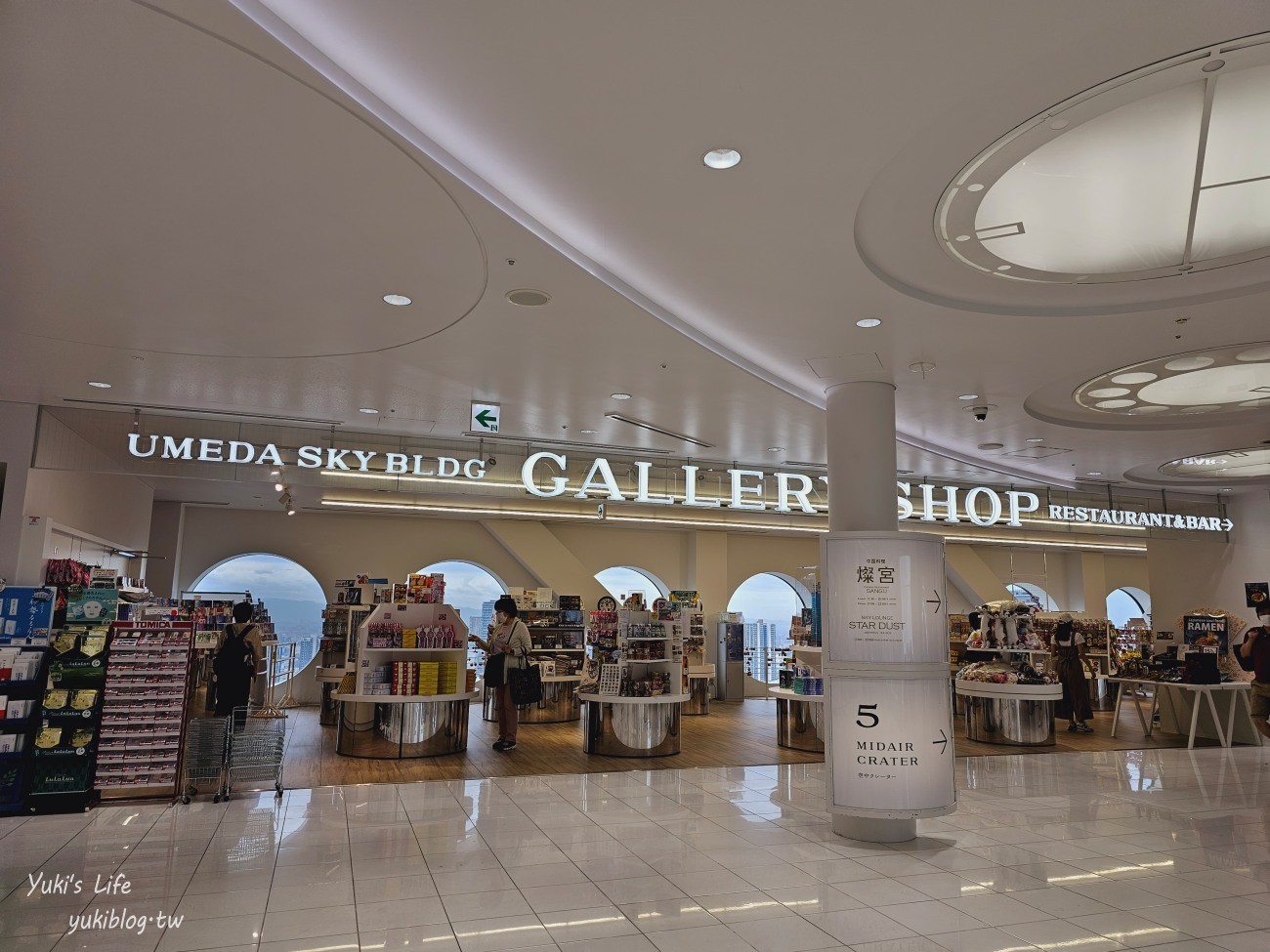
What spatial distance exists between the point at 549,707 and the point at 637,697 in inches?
125

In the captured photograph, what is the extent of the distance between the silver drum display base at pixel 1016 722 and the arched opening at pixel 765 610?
682 centimetres

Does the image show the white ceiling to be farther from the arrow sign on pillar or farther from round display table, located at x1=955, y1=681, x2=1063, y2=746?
round display table, located at x1=955, y1=681, x2=1063, y2=746

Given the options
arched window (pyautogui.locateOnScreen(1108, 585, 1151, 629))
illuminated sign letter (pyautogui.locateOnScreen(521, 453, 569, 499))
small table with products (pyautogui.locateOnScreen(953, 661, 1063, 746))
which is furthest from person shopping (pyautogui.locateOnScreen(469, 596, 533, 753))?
arched window (pyautogui.locateOnScreen(1108, 585, 1151, 629))

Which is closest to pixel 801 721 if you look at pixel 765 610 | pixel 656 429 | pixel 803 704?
pixel 803 704

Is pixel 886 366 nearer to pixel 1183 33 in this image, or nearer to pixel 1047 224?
pixel 1047 224

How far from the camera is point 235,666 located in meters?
8.16

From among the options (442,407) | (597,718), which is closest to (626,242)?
(442,407)

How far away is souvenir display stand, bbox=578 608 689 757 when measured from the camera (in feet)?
30.1

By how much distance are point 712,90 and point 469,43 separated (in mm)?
1004

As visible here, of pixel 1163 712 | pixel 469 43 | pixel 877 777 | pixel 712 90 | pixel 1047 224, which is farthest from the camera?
pixel 1163 712

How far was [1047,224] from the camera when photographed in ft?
16.2

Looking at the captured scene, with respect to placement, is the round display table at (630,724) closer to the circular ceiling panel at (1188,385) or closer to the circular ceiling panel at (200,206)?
the circular ceiling panel at (200,206)

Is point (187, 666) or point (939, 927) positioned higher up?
point (187, 666)

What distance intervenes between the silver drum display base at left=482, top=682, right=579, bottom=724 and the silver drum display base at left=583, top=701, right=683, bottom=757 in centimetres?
254
